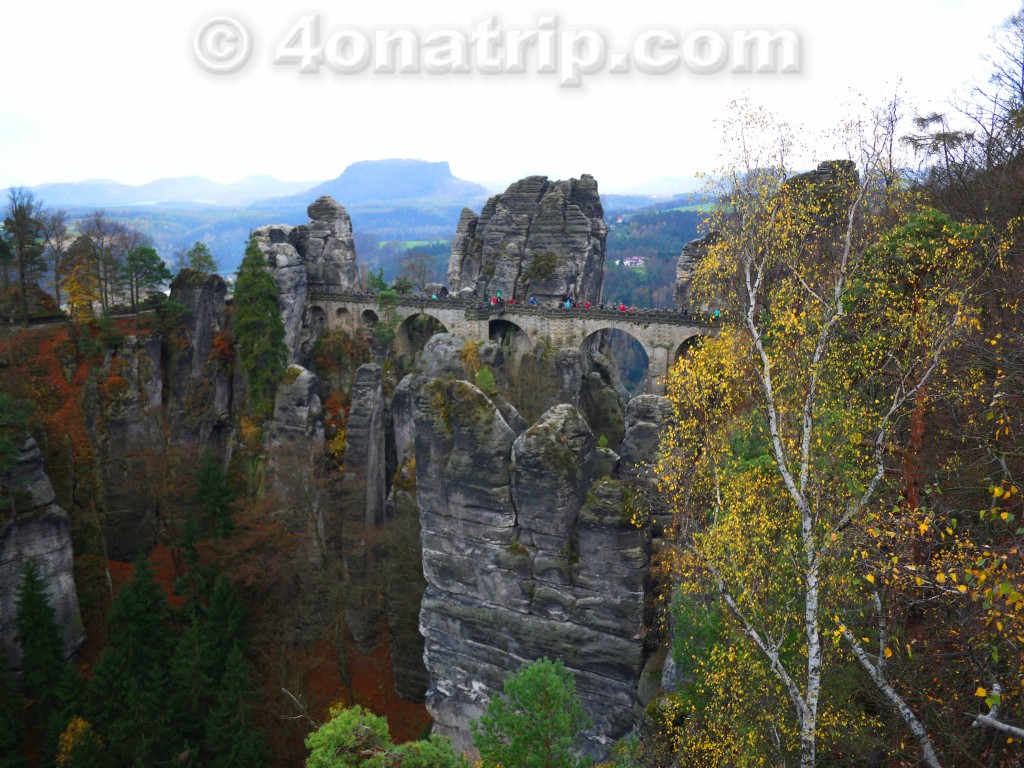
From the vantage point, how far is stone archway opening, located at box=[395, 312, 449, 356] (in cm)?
5069

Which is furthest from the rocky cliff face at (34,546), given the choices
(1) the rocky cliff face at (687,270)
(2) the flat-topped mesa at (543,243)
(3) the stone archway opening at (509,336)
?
(1) the rocky cliff face at (687,270)

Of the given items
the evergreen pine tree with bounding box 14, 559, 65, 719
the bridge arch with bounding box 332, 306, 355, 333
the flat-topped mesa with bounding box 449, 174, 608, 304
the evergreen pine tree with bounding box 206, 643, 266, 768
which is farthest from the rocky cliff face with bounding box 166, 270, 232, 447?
the evergreen pine tree with bounding box 206, 643, 266, 768

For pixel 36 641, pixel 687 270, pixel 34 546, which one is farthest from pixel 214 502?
pixel 687 270

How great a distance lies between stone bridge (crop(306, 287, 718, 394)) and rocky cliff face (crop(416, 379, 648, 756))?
885 inches

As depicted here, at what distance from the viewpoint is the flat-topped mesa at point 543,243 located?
49.2 metres

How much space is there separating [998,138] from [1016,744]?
68.5 feet

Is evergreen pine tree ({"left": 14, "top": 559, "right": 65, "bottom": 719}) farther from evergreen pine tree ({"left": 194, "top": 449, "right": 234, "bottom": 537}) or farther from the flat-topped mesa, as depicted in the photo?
the flat-topped mesa

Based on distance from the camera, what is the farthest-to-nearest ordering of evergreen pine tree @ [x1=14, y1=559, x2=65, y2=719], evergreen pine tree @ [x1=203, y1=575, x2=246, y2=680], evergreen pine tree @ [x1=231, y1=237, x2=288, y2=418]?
evergreen pine tree @ [x1=231, y1=237, x2=288, y2=418]
evergreen pine tree @ [x1=203, y1=575, x2=246, y2=680]
evergreen pine tree @ [x1=14, y1=559, x2=65, y2=719]

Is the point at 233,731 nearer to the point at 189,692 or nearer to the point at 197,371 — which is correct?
the point at 189,692

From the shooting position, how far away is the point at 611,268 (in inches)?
6535

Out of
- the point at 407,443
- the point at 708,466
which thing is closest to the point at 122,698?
the point at 407,443

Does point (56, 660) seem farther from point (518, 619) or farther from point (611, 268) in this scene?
point (611, 268)

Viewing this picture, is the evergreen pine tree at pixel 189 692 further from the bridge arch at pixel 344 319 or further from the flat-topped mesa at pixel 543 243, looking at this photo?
the flat-topped mesa at pixel 543 243

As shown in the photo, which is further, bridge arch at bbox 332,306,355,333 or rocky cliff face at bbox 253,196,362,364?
bridge arch at bbox 332,306,355,333
